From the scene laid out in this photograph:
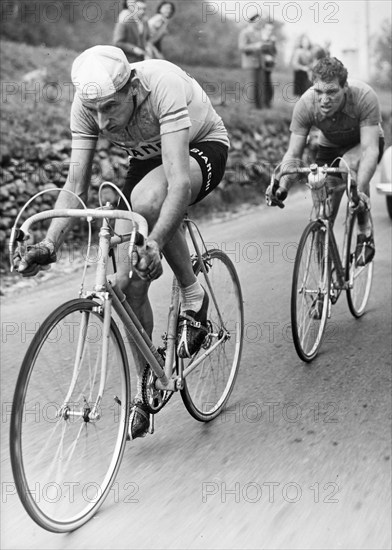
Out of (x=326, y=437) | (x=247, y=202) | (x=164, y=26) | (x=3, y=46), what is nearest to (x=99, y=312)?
(x=326, y=437)

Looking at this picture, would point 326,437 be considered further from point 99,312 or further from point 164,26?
point 164,26

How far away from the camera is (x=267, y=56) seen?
16672mm

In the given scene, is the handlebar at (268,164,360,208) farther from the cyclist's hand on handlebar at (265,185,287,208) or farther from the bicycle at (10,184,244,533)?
the bicycle at (10,184,244,533)

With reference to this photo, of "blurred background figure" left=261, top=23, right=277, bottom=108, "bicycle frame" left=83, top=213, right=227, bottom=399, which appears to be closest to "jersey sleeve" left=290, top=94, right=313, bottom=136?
"bicycle frame" left=83, top=213, right=227, bottom=399

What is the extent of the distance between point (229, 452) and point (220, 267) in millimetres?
1057

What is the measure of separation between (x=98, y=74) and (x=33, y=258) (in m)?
0.80

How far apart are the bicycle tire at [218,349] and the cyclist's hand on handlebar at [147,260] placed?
1032 mm

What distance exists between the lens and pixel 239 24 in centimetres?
2269

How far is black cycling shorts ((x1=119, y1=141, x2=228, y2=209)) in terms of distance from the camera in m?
3.98

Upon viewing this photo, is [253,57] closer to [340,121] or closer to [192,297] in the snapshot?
[340,121]

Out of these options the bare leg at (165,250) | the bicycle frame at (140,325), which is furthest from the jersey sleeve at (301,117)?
the bare leg at (165,250)

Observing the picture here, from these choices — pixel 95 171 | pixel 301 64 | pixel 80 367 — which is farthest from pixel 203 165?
pixel 301 64

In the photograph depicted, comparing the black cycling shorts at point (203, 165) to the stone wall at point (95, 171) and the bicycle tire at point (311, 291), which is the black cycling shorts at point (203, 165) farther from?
the stone wall at point (95, 171)

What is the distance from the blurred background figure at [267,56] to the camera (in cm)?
1655
